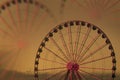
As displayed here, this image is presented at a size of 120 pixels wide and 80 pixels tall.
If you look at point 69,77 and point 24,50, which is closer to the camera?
point 69,77

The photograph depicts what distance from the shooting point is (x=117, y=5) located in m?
17.6

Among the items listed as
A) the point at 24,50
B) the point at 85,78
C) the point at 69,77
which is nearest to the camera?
the point at 69,77

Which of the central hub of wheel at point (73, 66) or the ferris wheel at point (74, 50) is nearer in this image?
the central hub of wheel at point (73, 66)

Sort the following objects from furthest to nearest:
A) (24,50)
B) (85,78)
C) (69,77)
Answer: (24,50), (85,78), (69,77)

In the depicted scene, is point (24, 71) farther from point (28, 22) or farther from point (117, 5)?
point (117, 5)

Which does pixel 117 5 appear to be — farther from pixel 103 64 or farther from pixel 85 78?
pixel 85 78

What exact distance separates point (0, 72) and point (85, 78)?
17.3 ft

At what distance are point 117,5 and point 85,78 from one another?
16.1 ft

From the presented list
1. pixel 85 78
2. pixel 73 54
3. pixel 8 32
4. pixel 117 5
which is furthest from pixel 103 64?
pixel 8 32

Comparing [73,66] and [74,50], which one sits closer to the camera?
[73,66]

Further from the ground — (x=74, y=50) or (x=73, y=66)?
(x=74, y=50)

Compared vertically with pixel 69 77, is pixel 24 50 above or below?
above

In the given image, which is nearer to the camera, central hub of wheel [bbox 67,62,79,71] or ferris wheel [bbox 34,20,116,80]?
central hub of wheel [bbox 67,62,79,71]

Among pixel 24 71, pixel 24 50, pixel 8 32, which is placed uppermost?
pixel 8 32
